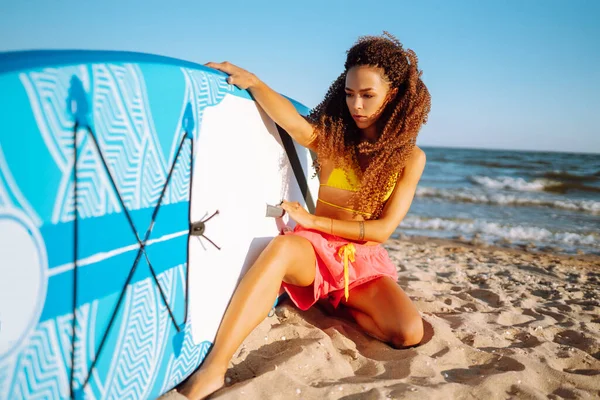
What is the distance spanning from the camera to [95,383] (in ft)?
4.17

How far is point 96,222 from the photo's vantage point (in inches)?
49.2

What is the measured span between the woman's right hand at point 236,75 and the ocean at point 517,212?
13.9ft

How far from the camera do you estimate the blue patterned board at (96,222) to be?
1047 millimetres

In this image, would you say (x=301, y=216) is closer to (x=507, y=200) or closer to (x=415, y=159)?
(x=415, y=159)

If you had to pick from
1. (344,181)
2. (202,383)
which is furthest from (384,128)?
(202,383)

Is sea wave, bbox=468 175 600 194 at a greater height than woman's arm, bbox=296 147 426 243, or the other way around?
woman's arm, bbox=296 147 426 243

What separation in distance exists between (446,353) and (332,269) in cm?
65

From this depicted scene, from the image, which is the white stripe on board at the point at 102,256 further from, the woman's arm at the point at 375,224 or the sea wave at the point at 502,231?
the sea wave at the point at 502,231

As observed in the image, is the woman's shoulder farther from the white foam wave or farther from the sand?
the white foam wave

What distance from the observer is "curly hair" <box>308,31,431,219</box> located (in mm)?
2094

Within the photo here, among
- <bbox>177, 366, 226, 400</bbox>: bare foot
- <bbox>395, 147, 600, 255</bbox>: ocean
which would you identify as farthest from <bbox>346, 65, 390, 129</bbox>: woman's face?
<bbox>395, 147, 600, 255</bbox>: ocean

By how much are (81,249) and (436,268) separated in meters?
3.25

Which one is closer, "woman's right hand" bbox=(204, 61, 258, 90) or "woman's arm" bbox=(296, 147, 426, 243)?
"woman's right hand" bbox=(204, 61, 258, 90)

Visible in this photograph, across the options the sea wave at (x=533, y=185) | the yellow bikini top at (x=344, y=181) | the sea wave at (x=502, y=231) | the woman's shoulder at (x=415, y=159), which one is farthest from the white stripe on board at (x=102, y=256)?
the sea wave at (x=533, y=185)
